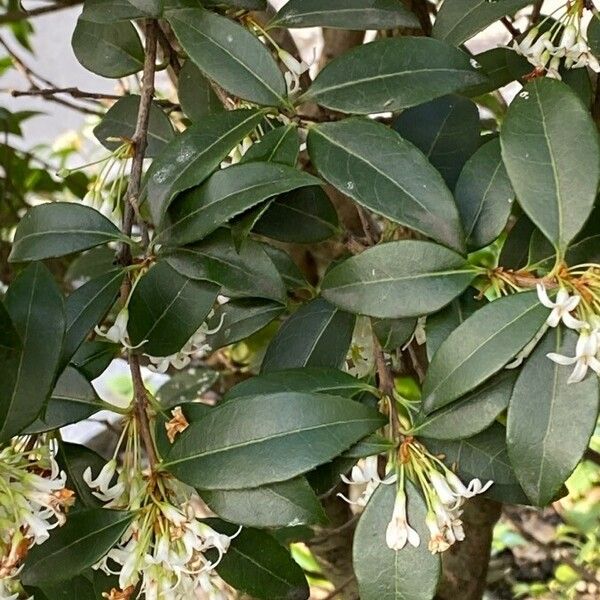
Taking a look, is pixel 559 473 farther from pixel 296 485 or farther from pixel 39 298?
pixel 39 298

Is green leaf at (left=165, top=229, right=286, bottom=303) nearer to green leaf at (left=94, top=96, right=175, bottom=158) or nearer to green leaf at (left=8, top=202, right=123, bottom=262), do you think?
green leaf at (left=8, top=202, right=123, bottom=262)

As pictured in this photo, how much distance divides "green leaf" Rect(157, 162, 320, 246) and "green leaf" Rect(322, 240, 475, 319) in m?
0.06

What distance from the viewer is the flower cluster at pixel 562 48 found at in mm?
565

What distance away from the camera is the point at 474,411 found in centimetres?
47

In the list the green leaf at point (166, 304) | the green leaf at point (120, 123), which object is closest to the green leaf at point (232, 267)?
the green leaf at point (166, 304)

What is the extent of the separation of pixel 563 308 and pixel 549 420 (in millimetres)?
65

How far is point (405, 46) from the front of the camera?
1.72 feet

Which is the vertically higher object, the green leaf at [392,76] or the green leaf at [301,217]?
the green leaf at [392,76]

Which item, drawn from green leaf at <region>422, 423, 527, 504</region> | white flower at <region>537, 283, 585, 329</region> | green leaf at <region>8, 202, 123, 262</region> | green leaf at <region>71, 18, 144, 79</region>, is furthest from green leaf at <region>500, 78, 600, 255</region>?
green leaf at <region>71, 18, 144, 79</region>

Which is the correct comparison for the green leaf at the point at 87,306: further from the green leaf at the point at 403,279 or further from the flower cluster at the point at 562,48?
the flower cluster at the point at 562,48

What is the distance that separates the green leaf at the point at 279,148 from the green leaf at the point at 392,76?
1.5 inches

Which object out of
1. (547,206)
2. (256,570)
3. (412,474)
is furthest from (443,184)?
(256,570)

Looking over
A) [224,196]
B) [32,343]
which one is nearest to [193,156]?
[224,196]

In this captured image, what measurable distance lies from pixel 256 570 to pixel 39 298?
0.72 ft
